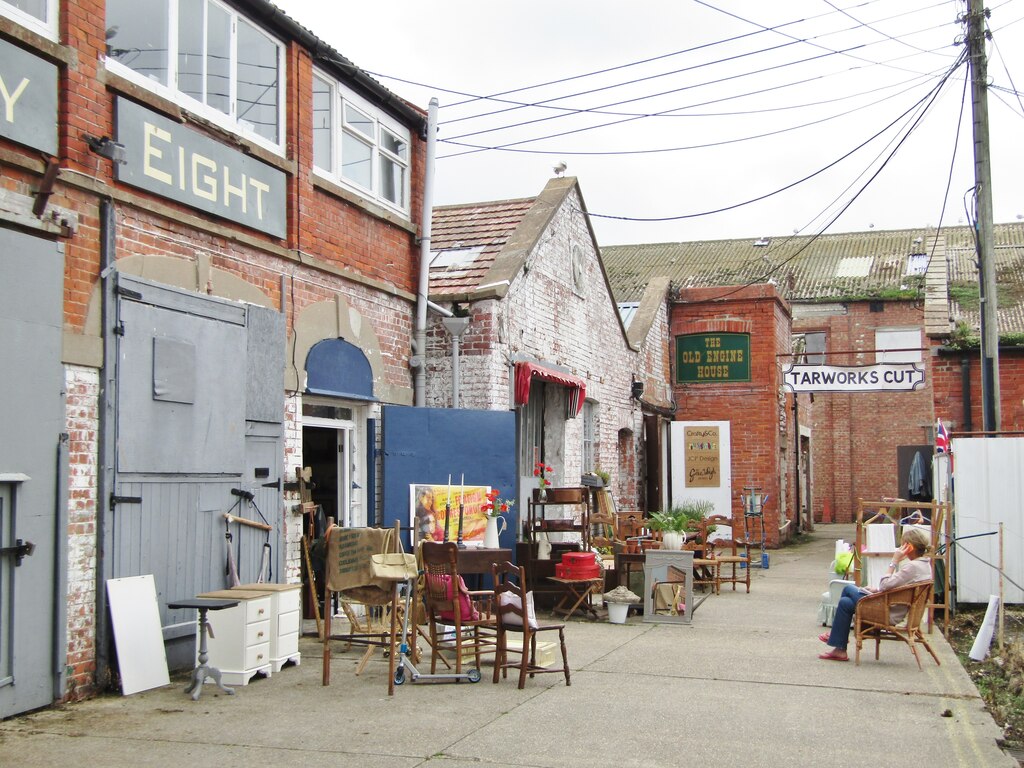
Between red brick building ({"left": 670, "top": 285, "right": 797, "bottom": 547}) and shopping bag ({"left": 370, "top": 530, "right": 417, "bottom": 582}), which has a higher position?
red brick building ({"left": 670, "top": 285, "right": 797, "bottom": 547})

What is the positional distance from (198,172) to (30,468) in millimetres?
2993

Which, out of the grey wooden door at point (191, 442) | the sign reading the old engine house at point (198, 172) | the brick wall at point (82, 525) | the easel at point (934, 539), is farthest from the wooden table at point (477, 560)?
the easel at point (934, 539)

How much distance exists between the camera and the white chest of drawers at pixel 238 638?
308 inches

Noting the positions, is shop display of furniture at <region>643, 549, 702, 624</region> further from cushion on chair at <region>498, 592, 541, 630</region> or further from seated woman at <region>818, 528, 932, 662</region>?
cushion on chair at <region>498, 592, 541, 630</region>

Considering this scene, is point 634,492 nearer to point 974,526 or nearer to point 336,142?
point 974,526

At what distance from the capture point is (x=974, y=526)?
468 inches

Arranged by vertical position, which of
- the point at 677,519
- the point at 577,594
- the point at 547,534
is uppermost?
the point at 677,519

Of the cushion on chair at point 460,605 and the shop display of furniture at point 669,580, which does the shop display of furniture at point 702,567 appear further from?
the cushion on chair at point 460,605

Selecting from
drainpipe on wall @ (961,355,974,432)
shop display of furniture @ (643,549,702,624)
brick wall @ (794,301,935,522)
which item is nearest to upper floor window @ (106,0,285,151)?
shop display of furniture @ (643,549,702,624)

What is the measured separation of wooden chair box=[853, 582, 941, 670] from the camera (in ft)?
29.4

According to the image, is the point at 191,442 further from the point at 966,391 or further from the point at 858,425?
the point at 858,425

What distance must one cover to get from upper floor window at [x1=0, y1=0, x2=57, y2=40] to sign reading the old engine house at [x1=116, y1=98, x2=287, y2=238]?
71 centimetres

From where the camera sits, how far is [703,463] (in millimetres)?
18859

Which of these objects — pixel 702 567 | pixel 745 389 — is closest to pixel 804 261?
pixel 745 389
